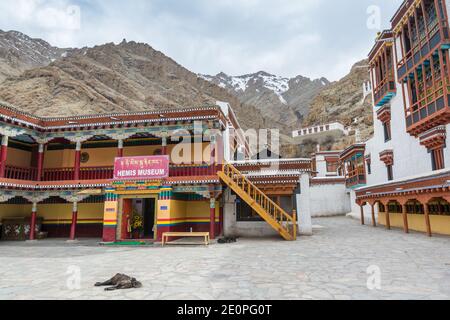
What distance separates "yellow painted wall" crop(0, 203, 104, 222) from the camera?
62.3ft

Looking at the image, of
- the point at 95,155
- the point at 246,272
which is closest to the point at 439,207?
the point at 246,272

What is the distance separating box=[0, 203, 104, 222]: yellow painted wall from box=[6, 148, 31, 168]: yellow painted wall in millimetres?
2719

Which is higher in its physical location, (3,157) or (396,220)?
(3,157)

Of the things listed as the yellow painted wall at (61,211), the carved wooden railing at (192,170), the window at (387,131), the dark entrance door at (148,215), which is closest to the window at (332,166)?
the window at (387,131)

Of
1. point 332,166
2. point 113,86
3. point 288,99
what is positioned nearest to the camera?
point 332,166

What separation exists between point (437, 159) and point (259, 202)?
37.7 feet

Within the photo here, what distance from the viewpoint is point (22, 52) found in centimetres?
12781

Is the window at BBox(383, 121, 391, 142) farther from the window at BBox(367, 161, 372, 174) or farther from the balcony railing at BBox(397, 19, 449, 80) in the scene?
the balcony railing at BBox(397, 19, 449, 80)

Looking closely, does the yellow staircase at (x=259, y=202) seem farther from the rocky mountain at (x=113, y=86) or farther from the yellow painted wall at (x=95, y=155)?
the rocky mountain at (x=113, y=86)

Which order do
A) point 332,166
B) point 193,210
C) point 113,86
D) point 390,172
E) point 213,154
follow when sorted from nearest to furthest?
point 213,154 < point 193,210 < point 390,172 < point 332,166 < point 113,86

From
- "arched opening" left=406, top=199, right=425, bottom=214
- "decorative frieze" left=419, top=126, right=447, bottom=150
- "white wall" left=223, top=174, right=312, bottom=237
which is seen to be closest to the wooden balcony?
"decorative frieze" left=419, top=126, right=447, bottom=150

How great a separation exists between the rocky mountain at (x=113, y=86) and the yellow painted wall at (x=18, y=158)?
3826 centimetres

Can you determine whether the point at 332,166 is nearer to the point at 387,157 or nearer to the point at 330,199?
the point at 330,199

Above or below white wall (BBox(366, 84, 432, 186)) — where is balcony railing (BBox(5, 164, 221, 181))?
below
